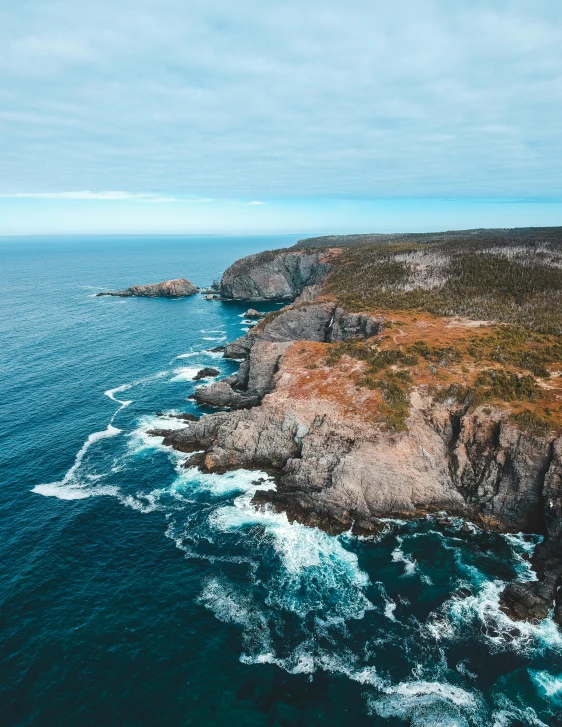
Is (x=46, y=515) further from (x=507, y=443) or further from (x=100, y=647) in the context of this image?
(x=507, y=443)

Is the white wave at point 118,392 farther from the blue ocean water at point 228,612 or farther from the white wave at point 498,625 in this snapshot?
the white wave at point 498,625

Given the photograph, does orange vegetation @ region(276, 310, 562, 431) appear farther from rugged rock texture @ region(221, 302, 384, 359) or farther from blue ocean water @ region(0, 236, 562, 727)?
rugged rock texture @ region(221, 302, 384, 359)

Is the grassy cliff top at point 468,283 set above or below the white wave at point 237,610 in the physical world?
above

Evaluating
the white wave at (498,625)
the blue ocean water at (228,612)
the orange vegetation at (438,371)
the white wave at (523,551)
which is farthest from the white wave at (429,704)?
the orange vegetation at (438,371)

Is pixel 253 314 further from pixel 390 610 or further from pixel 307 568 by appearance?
pixel 390 610

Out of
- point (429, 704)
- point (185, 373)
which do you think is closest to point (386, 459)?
point (429, 704)

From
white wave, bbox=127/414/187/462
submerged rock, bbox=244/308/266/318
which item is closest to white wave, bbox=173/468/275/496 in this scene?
white wave, bbox=127/414/187/462
